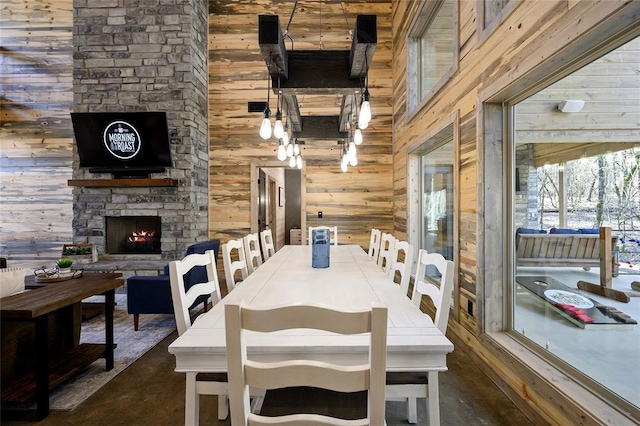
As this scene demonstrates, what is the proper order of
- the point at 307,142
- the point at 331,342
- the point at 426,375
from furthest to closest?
the point at 307,142
the point at 426,375
the point at 331,342

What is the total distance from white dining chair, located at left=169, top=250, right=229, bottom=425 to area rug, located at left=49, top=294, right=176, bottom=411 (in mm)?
1065

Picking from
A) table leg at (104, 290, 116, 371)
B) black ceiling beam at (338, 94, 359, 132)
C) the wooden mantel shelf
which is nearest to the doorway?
the wooden mantel shelf

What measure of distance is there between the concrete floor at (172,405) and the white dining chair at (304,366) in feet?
3.77

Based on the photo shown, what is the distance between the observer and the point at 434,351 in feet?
3.63

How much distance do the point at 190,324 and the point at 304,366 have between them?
953 millimetres

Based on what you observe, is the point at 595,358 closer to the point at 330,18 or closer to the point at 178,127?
the point at 178,127

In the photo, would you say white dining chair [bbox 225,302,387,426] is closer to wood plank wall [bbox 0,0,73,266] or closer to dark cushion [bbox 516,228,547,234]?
dark cushion [bbox 516,228,547,234]

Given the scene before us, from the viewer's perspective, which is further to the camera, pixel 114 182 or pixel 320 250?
pixel 114 182

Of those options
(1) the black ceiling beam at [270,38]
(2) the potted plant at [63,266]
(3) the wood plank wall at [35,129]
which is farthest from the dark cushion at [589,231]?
(3) the wood plank wall at [35,129]

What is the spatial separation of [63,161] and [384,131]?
6110 mm

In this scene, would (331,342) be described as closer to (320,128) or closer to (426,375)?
(426,375)

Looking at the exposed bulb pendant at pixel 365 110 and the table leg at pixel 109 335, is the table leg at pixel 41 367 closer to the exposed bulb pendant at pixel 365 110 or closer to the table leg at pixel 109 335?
the table leg at pixel 109 335

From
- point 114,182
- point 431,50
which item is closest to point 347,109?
point 431,50

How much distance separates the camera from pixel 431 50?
4180 millimetres
